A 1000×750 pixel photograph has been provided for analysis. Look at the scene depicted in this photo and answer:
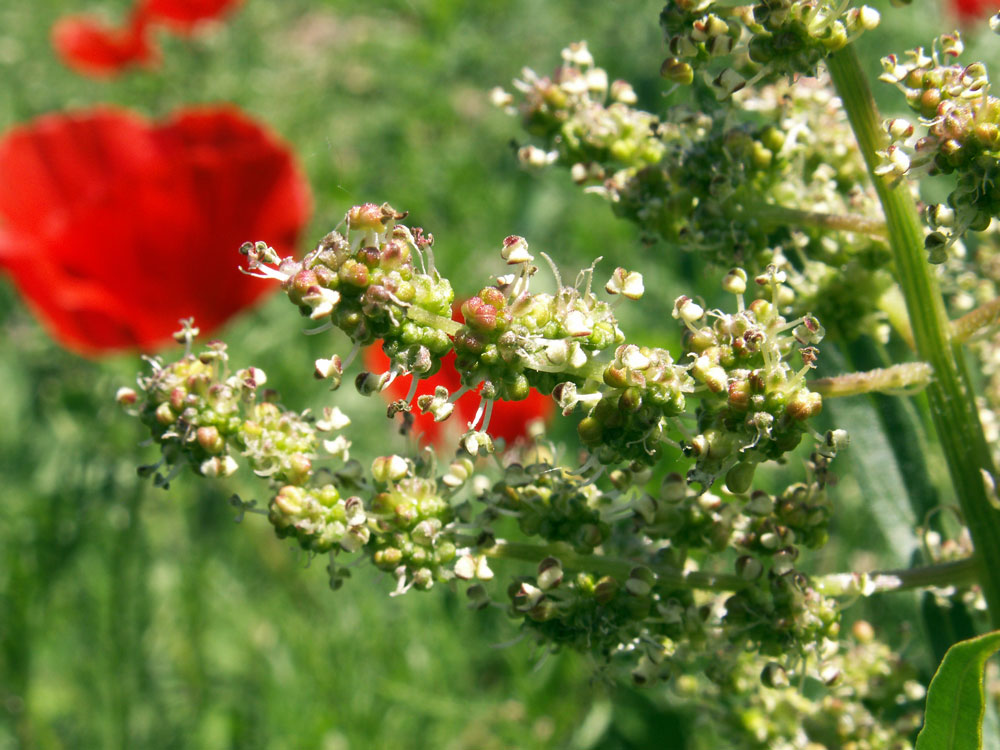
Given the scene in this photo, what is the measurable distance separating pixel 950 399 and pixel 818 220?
0.18 m

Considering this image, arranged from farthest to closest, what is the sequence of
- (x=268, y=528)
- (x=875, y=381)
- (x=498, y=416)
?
1. (x=268, y=528)
2. (x=498, y=416)
3. (x=875, y=381)

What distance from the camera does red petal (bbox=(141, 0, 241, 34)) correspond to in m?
2.94

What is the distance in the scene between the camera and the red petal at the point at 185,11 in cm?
294

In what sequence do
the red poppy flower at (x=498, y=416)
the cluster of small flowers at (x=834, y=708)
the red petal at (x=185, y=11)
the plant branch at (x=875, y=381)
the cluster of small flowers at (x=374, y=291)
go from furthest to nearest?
the red petal at (x=185, y=11), the red poppy flower at (x=498, y=416), the cluster of small flowers at (x=834, y=708), the plant branch at (x=875, y=381), the cluster of small flowers at (x=374, y=291)

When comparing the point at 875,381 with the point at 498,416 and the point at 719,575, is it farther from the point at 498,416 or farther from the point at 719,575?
the point at 498,416

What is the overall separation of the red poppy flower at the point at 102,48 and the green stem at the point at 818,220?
2.52 metres

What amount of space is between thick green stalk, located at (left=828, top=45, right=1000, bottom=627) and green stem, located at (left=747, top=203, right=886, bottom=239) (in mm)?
30

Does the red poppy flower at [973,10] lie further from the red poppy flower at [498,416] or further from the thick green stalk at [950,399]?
the thick green stalk at [950,399]

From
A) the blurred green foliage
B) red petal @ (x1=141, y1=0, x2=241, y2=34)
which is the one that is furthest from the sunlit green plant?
red petal @ (x1=141, y1=0, x2=241, y2=34)

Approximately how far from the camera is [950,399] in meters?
0.88

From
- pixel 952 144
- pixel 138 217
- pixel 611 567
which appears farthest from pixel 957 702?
pixel 138 217

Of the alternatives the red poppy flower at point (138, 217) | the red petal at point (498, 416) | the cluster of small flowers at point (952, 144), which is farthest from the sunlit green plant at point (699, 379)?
the red poppy flower at point (138, 217)

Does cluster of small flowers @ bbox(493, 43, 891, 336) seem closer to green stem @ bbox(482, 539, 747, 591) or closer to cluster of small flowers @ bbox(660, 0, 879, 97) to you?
cluster of small flowers @ bbox(660, 0, 879, 97)

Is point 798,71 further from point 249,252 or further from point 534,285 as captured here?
point 534,285
